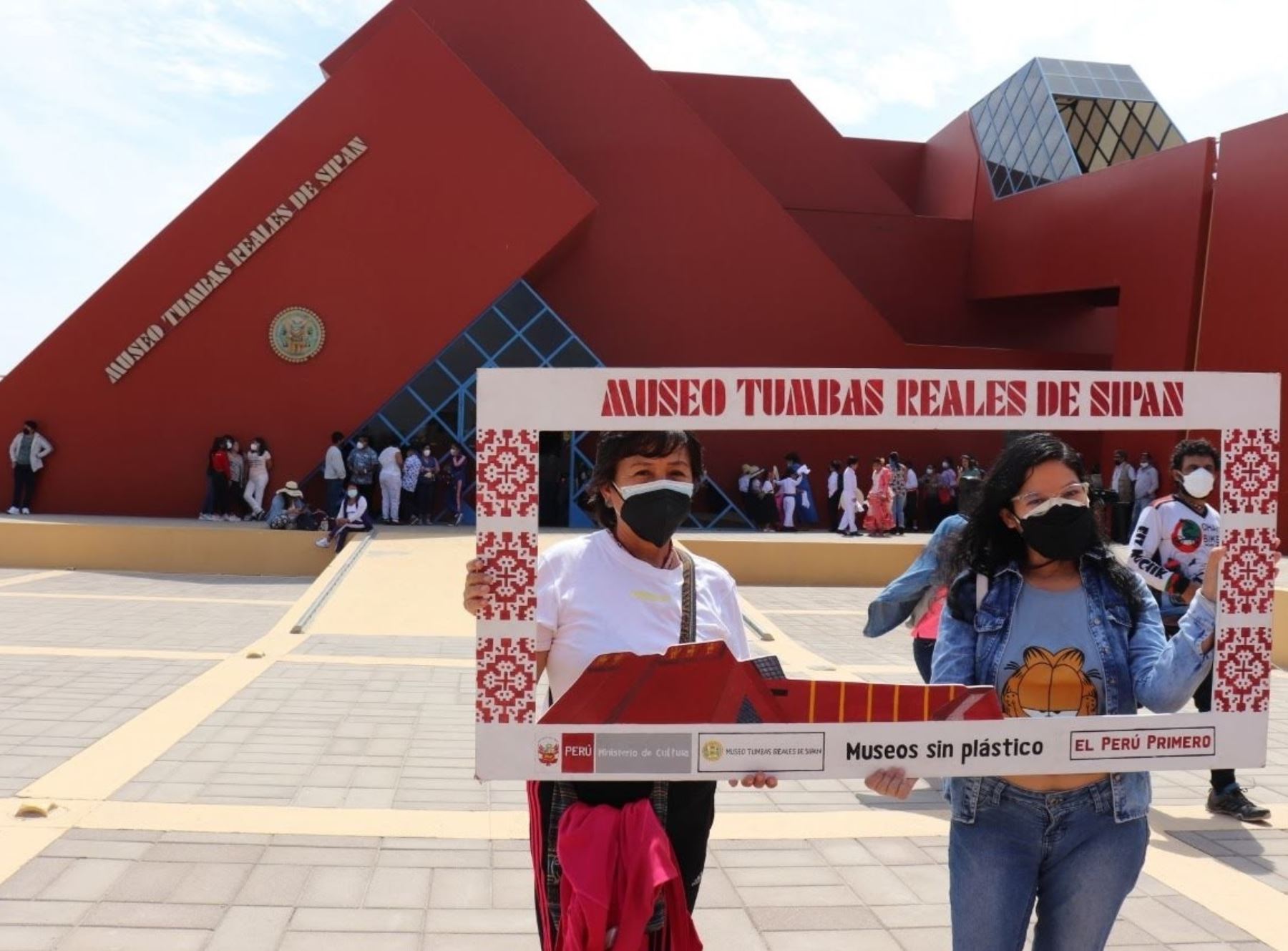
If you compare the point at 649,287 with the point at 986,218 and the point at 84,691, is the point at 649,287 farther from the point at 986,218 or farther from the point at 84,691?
the point at 84,691

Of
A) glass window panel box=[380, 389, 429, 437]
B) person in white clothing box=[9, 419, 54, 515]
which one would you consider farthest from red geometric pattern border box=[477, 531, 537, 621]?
person in white clothing box=[9, 419, 54, 515]

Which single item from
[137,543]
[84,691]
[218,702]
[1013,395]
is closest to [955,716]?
[1013,395]

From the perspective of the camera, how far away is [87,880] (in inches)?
141

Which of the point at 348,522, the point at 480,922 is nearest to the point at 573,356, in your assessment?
the point at 348,522

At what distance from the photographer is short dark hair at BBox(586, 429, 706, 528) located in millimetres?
2371

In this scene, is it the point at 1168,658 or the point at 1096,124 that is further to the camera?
the point at 1096,124

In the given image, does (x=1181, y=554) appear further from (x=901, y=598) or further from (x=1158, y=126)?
(x=1158, y=126)

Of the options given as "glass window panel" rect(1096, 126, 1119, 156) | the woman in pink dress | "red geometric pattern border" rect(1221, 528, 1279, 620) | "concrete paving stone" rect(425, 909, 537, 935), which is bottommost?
"concrete paving stone" rect(425, 909, 537, 935)

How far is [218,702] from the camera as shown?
6.03 metres

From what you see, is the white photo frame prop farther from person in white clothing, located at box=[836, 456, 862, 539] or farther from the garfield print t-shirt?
person in white clothing, located at box=[836, 456, 862, 539]

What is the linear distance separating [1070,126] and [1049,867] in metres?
21.9

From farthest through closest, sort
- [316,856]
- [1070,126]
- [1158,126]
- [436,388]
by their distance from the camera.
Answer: [1158,126] < [1070,126] < [436,388] < [316,856]

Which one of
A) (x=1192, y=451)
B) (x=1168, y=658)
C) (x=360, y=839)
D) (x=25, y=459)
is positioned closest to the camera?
(x=1168, y=658)

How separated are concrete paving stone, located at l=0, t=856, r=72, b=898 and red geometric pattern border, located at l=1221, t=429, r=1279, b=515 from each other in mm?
3539
